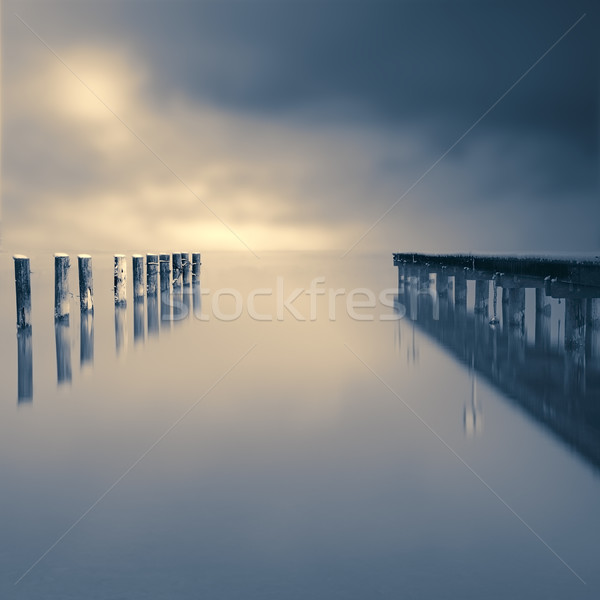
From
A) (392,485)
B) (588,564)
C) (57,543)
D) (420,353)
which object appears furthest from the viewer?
(420,353)

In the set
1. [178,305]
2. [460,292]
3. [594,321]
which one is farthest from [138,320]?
[594,321]

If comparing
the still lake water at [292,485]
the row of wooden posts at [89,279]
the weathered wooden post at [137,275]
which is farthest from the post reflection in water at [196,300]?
the still lake water at [292,485]

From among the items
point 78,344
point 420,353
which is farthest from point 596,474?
point 78,344

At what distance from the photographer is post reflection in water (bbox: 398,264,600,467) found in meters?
7.51

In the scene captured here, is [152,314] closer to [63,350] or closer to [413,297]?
[63,350]

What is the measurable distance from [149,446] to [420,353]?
7.33m

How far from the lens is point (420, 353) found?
12906mm

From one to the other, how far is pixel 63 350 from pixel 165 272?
12.4 metres

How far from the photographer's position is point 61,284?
50.6 ft

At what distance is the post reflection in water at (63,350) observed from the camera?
408 inches

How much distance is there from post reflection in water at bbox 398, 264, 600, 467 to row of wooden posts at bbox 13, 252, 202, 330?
782cm

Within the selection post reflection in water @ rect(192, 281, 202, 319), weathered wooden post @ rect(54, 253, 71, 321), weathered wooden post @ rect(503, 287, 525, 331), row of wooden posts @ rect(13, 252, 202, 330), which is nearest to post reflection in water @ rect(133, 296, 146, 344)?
row of wooden posts @ rect(13, 252, 202, 330)

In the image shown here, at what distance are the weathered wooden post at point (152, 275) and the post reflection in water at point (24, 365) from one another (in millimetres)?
8540

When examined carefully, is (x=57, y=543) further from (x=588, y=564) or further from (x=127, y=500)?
(x=588, y=564)
